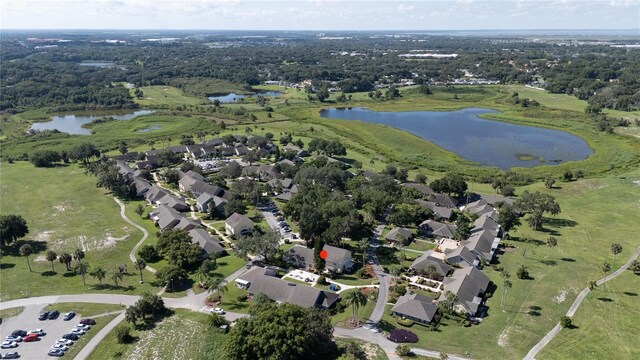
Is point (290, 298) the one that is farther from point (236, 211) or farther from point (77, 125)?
point (77, 125)

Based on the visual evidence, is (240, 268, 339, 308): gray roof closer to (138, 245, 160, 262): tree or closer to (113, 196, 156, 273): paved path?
(113, 196, 156, 273): paved path

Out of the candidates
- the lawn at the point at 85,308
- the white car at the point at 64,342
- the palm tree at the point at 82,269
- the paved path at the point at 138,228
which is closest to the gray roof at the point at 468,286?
the lawn at the point at 85,308

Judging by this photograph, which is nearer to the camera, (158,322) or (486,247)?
(158,322)

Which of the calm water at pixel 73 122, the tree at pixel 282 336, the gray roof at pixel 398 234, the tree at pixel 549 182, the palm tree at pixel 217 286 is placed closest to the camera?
the tree at pixel 282 336

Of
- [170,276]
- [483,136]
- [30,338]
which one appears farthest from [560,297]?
[483,136]

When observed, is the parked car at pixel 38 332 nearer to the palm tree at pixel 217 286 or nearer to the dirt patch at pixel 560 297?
the palm tree at pixel 217 286

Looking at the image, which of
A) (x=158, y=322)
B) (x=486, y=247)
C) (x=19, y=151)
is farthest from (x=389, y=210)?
(x=19, y=151)

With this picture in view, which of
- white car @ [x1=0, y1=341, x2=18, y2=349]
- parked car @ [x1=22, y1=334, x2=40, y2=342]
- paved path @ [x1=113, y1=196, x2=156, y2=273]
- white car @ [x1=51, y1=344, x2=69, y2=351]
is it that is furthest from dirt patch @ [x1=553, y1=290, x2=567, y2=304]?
white car @ [x1=0, y1=341, x2=18, y2=349]
